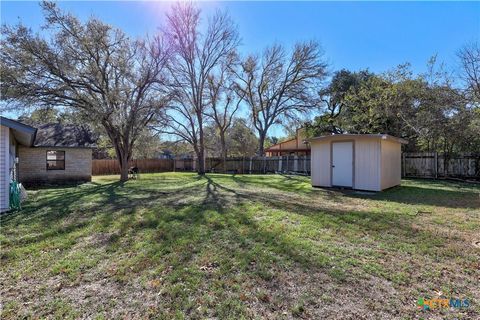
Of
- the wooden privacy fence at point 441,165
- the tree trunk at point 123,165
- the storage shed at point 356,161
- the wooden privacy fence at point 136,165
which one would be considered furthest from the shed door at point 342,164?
the wooden privacy fence at point 136,165

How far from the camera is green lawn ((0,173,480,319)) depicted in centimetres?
254

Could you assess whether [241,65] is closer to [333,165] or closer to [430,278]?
[333,165]

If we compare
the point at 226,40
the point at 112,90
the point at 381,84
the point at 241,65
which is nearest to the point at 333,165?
the point at 381,84

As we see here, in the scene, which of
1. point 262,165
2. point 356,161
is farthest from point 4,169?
point 262,165

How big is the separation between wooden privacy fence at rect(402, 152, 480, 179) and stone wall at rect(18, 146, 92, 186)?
18.8m

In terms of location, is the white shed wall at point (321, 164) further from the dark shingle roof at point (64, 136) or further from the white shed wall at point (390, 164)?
the dark shingle roof at point (64, 136)

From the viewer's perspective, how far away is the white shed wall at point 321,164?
10758mm

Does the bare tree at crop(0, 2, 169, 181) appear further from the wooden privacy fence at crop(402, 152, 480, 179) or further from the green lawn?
the wooden privacy fence at crop(402, 152, 480, 179)

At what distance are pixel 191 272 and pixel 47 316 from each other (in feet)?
4.63

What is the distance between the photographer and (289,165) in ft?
66.6

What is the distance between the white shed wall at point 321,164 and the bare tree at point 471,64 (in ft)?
21.5

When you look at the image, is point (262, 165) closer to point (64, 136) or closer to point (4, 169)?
point (64, 136)

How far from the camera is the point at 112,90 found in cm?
1324

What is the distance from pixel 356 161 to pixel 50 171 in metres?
15.3
